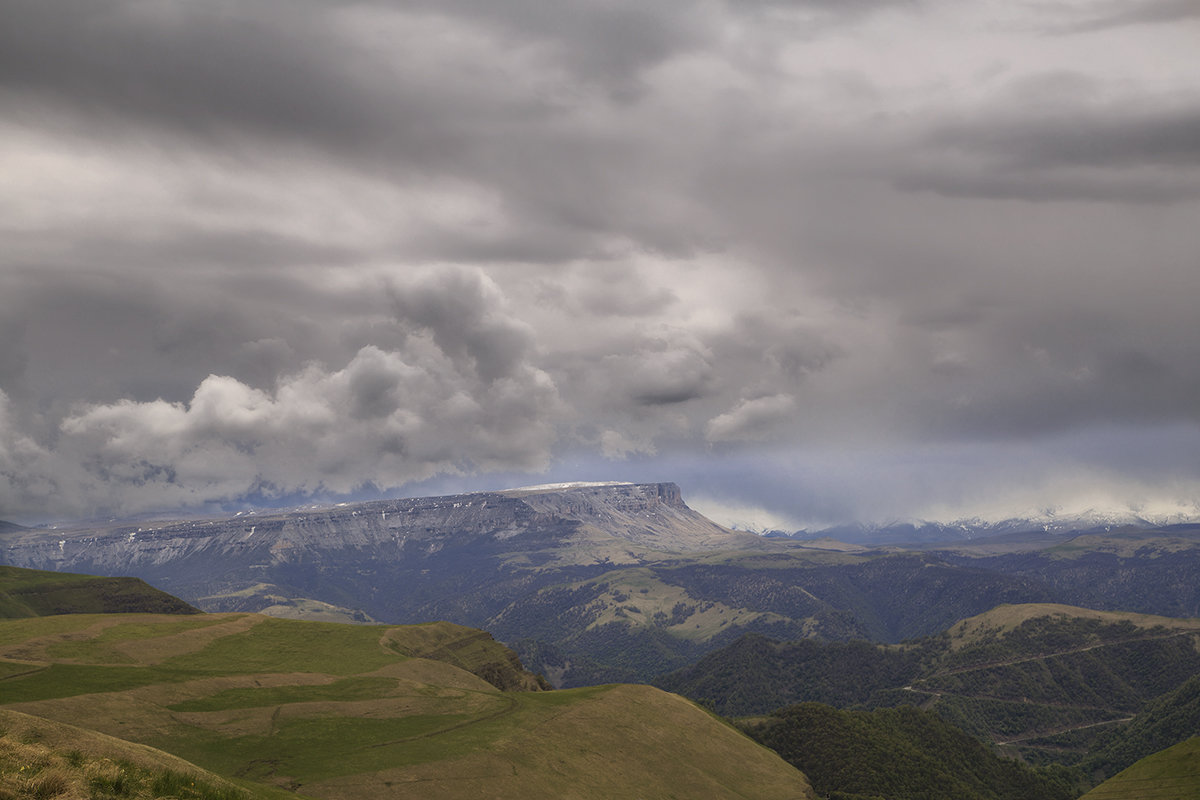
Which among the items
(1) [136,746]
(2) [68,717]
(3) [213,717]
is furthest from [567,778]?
(1) [136,746]

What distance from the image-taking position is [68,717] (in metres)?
135

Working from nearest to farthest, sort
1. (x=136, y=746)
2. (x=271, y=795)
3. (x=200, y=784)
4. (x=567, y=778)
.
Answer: (x=200, y=784)
(x=136, y=746)
(x=271, y=795)
(x=567, y=778)

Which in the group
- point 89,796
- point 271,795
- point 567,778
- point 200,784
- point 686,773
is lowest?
point 686,773

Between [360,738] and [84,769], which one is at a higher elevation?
[84,769]

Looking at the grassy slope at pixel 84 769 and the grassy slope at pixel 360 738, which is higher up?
the grassy slope at pixel 84 769

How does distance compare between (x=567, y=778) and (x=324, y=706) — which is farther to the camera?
(x=324, y=706)

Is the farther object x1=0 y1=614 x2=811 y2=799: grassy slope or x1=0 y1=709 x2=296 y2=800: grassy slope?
x1=0 y1=614 x2=811 y2=799: grassy slope

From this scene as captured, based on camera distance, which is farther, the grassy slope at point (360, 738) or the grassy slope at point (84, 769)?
the grassy slope at point (360, 738)

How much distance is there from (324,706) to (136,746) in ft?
419

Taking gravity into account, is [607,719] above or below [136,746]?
below

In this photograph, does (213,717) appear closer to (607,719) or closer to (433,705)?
(433,705)

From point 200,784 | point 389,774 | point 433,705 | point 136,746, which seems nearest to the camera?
point 200,784

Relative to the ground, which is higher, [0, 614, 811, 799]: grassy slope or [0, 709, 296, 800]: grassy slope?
[0, 709, 296, 800]: grassy slope

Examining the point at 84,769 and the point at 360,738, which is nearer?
the point at 84,769
